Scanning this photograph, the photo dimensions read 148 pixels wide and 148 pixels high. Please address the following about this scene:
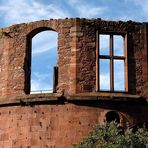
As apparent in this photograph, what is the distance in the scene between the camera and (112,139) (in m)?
16.7

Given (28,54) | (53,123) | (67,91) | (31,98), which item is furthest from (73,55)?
(53,123)

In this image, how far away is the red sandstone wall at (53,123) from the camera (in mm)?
19031

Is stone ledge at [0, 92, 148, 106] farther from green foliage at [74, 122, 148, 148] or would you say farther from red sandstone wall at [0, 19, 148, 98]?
green foliage at [74, 122, 148, 148]

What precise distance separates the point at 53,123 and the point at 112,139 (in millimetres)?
3150

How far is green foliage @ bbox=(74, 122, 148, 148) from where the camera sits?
1648cm

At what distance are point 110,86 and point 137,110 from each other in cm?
124

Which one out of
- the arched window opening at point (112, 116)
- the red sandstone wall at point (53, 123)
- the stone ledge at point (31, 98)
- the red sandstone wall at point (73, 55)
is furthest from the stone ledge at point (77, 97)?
the arched window opening at point (112, 116)

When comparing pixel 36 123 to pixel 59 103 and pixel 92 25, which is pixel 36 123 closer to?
pixel 59 103

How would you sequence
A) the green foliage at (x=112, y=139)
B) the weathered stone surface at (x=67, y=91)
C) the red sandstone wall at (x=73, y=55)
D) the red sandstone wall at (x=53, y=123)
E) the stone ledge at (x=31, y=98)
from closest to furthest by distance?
the green foliage at (x=112, y=139) → the red sandstone wall at (x=53, y=123) → the weathered stone surface at (x=67, y=91) → the stone ledge at (x=31, y=98) → the red sandstone wall at (x=73, y=55)

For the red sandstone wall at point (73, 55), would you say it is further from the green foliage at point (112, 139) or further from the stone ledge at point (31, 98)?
the green foliage at point (112, 139)

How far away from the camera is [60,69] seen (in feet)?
65.3

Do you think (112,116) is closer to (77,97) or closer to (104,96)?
(104,96)

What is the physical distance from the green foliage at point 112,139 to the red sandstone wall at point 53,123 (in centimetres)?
181

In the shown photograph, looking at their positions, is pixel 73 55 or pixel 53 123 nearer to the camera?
pixel 53 123
